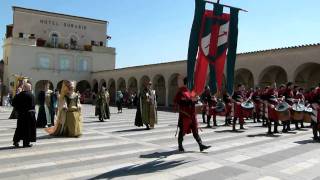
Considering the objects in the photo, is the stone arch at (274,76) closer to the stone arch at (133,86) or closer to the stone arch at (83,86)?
the stone arch at (133,86)

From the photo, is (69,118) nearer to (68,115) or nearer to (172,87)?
(68,115)

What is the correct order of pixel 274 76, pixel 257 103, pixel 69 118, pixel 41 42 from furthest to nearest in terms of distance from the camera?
pixel 41 42 < pixel 274 76 < pixel 257 103 < pixel 69 118

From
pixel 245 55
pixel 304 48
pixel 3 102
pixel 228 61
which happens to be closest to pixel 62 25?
pixel 3 102

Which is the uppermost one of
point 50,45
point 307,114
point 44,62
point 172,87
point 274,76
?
point 50,45

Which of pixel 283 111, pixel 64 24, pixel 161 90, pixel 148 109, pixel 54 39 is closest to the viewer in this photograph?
pixel 283 111

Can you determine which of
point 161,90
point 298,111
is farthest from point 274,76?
point 161,90

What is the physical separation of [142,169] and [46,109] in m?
8.73

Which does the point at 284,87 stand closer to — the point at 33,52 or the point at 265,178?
the point at 265,178

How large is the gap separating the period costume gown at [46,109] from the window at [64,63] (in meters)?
34.6

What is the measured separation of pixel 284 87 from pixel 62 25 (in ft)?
136

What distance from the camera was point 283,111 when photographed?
12633 millimetres

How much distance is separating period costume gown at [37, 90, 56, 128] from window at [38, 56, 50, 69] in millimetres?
33785

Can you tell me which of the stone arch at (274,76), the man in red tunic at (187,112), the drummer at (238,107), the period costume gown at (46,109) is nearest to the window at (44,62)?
the stone arch at (274,76)

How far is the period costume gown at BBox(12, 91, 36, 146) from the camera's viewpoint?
9234 millimetres
